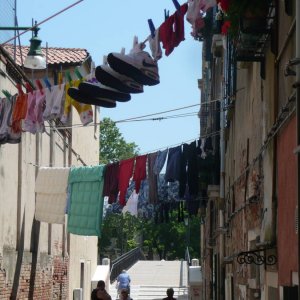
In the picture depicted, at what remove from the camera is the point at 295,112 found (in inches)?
287

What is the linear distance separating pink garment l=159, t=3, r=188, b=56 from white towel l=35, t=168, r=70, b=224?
33.6 ft

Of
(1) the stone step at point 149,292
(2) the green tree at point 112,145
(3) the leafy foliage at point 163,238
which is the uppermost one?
(2) the green tree at point 112,145

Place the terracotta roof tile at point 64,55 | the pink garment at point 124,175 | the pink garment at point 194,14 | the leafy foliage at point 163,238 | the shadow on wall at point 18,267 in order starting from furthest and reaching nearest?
the leafy foliage at point 163,238 → the terracotta roof tile at point 64,55 → the shadow on wall at point 18,267 → the pink garment at point 124,175 → the pink garment at point 194,14

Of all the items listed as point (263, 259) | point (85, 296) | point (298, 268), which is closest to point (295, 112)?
point (298, 268)

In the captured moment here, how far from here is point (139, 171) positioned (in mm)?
18422

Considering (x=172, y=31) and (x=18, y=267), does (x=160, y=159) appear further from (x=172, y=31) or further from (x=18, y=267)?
(x=172, y=31)

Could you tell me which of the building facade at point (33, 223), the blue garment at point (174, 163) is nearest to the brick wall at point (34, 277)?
the building facade at point (33, 223)

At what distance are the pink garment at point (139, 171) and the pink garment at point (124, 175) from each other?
18 centimetres

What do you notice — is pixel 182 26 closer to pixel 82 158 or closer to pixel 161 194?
pixel 161 194

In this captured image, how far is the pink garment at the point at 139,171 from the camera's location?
18391 mm

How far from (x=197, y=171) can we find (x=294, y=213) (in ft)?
34.6

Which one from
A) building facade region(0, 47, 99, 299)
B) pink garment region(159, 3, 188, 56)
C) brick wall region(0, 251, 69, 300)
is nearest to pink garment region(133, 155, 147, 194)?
building facade region(0, 47, 99, 299)

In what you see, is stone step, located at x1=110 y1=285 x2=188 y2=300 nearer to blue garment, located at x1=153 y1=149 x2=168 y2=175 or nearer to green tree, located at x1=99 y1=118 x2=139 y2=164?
blue garment, located at x1=153 y1=149 x2=168 y2=175

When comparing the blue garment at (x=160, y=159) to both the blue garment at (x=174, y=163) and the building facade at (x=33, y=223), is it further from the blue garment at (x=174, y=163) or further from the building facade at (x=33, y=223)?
the building facade at (x=33, y=223)
